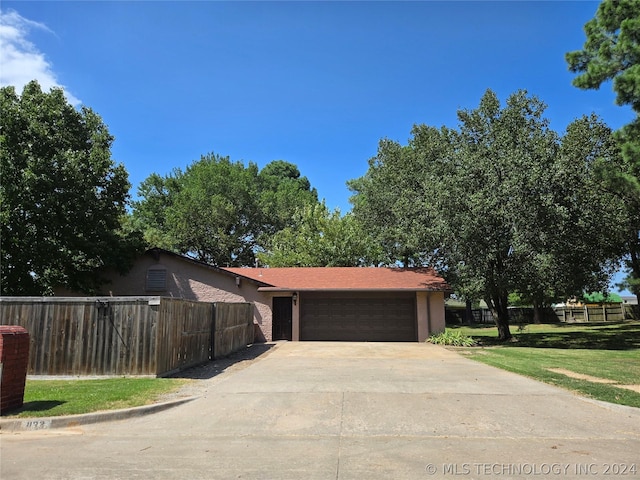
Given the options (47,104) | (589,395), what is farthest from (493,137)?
(47,104)

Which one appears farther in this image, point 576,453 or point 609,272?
point 609,272

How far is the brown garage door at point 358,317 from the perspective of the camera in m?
23.6

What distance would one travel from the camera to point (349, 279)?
2459 centimetres

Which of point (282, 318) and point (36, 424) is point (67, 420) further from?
point (282, 318)

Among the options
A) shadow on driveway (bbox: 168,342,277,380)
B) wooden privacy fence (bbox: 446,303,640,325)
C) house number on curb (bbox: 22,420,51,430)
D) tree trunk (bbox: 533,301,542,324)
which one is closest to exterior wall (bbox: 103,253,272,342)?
shadow on driveway (bbox: 168,342,277,380)

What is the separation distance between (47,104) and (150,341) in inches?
555

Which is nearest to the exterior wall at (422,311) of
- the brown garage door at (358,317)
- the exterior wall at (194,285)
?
the brown garage door at (358,317)

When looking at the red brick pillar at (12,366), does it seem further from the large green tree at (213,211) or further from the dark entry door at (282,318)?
the large green tree at (213,211)

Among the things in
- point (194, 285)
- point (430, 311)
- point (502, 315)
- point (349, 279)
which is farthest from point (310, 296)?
point (502, 315)

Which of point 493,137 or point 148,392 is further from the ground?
point 493,137

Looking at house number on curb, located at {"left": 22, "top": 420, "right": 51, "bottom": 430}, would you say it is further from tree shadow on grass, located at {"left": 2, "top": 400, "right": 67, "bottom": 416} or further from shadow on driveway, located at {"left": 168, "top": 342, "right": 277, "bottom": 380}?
shadow on driveway, located at {"left": 168, "top": 342, "right": 277, "bottom": 380}

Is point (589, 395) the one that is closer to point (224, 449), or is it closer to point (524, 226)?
point (224, 449)

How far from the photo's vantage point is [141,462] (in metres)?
5.27

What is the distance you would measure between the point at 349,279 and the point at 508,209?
28.9 ft
